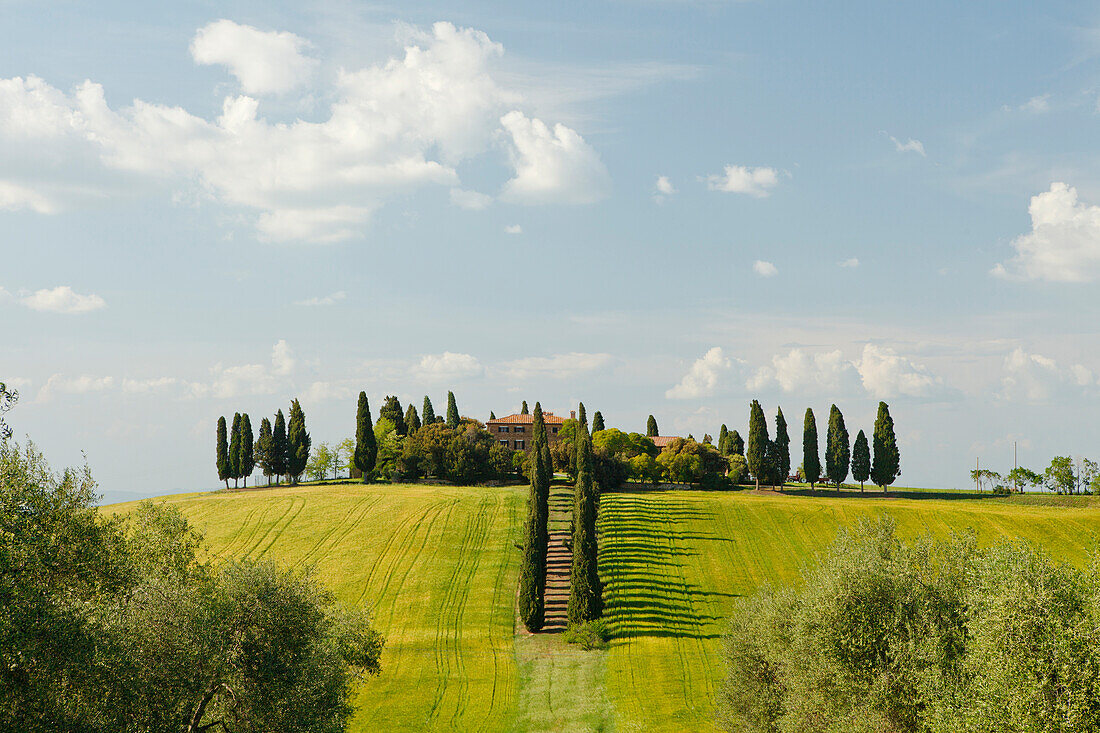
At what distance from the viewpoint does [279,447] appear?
13612 cm

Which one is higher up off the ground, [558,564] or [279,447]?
[279,447]

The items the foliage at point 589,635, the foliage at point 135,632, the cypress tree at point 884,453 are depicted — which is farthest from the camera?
the cypress tree at point 884,453

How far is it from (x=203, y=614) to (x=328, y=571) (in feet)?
164

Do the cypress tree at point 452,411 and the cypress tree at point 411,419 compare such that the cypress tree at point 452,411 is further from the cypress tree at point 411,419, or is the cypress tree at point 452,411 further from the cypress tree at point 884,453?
the cypress tree at point 884,453

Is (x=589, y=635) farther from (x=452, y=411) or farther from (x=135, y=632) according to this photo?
(x=452, y=411)

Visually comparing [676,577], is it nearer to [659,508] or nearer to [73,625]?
[659,508]

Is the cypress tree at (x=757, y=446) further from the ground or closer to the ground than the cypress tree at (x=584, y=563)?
further from the ground

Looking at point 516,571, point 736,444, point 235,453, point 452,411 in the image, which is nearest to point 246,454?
point 235,453

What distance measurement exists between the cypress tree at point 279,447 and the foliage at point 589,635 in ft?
291

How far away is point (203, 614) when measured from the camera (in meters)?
27.3

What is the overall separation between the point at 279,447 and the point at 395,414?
23.3m

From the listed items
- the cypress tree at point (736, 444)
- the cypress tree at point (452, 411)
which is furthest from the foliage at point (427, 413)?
the cypress tree at point (736, 444)

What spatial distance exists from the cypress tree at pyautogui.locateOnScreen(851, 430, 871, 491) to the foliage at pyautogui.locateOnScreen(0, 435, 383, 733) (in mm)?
106114

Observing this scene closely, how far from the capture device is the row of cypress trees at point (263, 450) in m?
135
